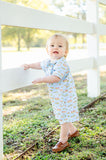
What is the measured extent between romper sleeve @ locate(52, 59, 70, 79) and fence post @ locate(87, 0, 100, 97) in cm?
183

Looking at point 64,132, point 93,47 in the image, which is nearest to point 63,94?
Result: point 64,132

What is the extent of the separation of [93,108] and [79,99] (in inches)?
20.8

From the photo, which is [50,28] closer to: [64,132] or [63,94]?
[63,94]

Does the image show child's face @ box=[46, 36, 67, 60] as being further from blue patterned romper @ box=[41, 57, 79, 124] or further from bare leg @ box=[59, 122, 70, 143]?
bare leg @ box=[59, 122, 70, 143]

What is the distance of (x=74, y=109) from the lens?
2170mm

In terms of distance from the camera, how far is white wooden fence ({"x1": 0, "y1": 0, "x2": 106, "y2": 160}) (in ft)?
6.42

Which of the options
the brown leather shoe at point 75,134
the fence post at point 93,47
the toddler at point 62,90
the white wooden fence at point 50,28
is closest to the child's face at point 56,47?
the toddler at point 62,90

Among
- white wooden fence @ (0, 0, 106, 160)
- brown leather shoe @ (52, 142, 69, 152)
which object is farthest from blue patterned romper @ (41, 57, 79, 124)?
white wooden fence @ (0, 0, 106, 160)

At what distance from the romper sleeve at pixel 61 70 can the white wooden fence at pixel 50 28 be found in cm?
35

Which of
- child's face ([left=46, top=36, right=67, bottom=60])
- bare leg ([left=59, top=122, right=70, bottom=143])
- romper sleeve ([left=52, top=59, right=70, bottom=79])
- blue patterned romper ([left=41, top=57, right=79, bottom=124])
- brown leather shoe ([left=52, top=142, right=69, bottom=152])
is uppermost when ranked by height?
child's face ([left=46, top=36, right=67, bottom=60])

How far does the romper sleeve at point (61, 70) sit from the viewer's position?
2.01 meters

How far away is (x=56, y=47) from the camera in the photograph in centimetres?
212

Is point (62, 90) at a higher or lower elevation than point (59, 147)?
higher

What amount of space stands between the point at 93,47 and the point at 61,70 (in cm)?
191
